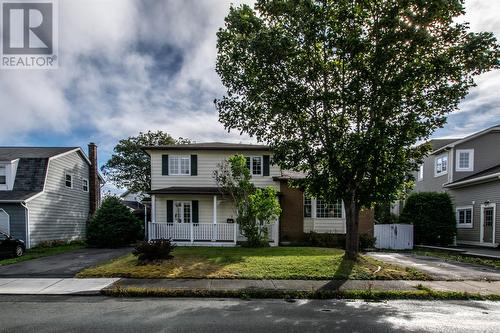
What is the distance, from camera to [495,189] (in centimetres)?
1959

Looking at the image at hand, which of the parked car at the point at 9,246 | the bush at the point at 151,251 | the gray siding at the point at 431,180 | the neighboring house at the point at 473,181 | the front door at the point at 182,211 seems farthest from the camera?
the gray siding at the point at 431,180

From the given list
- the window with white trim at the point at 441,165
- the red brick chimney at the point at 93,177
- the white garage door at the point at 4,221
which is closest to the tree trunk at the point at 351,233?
the window with white trim at the point at 441,165

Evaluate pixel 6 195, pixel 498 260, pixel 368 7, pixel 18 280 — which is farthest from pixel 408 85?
pixel 6 195

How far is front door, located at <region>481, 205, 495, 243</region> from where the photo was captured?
19927 millimetres

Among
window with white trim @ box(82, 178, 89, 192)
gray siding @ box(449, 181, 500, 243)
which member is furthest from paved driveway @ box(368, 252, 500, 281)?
window with white trim @ box(82, 178, 89, 192)

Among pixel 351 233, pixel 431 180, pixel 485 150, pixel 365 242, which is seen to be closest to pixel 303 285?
pixel 351 233

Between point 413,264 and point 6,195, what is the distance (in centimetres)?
→ 2148

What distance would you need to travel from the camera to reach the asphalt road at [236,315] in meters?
5.88

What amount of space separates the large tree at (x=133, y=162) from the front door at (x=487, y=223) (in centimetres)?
2827

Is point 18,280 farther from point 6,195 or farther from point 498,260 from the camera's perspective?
point 498,260

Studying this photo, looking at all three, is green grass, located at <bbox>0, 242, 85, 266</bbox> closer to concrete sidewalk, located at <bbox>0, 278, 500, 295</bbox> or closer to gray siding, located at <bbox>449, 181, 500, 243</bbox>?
concrete sidewalk, located at <bbox>0, 278, 500, 295</bbox>

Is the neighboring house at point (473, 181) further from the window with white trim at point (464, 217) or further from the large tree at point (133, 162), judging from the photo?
the large tree at point (133, 162)

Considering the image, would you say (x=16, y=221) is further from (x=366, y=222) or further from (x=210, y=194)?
(x=366, y=222)

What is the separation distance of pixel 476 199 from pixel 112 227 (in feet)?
75.8
